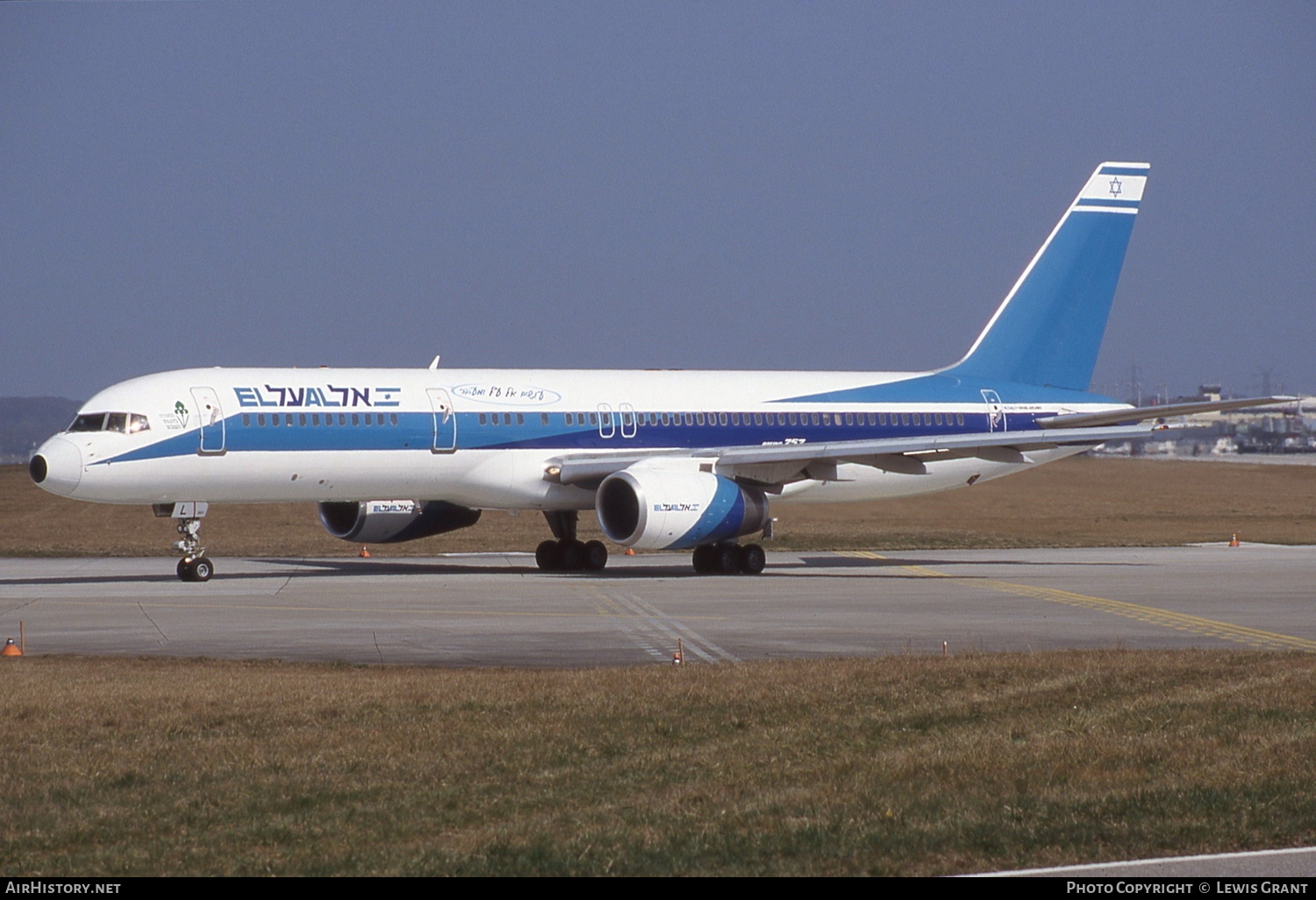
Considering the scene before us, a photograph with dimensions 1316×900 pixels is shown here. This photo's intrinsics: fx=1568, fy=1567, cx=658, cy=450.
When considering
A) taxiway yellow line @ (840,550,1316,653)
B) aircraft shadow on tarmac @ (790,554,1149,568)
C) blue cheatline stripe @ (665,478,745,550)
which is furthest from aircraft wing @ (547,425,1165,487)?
taxiway yellow line @ (840,550,1316,653)

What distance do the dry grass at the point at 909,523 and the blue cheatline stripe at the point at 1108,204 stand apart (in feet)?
29.0

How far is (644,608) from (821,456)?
800 centimetres

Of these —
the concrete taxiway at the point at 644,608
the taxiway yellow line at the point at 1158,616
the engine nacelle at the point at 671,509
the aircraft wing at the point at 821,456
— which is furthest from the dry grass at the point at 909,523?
the taxiway yellow line at the point at 1158,616

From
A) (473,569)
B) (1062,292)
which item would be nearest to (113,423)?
(473,569)

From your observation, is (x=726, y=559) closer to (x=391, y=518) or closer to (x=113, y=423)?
(x=391, y=518)

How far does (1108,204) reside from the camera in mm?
37906

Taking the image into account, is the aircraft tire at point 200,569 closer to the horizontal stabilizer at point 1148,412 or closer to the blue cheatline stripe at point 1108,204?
the horizontal stabilizer at point 1148,412

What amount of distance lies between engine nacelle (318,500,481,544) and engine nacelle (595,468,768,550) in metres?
4.04

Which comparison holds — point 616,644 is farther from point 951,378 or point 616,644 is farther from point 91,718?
point 951,378

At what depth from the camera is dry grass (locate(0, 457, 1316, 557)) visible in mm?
41438

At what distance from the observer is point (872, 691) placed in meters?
14.0

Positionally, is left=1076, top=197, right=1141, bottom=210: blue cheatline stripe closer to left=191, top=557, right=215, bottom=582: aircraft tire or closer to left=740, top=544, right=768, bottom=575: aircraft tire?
left=740, top=544, right=768, bottom=575: aircraft tire

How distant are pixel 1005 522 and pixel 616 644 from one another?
32714mm

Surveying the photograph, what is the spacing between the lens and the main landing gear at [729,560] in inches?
1245
